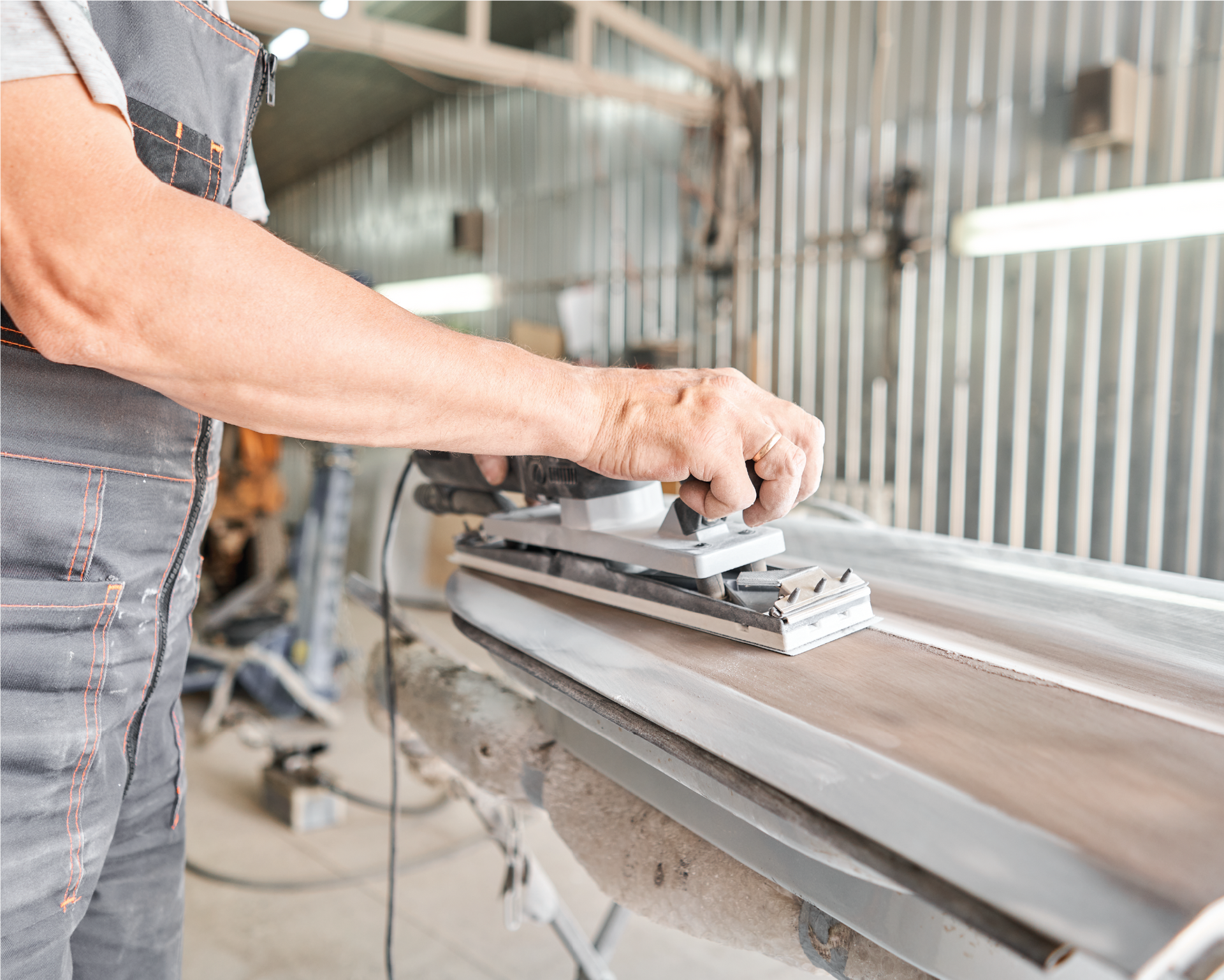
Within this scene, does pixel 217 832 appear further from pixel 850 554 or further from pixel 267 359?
pixel 267 359

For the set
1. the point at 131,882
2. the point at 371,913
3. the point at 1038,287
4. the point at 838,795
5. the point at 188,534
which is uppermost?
the point at 1038,287

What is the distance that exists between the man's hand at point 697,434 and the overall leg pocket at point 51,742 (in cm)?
44

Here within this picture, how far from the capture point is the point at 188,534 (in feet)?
2.63

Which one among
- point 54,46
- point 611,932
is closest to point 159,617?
point 54,46

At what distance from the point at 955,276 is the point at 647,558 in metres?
3.40

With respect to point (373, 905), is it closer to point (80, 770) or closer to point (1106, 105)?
point (80, 770)

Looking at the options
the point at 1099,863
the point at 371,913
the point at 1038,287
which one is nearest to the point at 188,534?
the point at 1099,863

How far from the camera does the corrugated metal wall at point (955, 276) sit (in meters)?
3.14

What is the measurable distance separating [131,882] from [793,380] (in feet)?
13.2

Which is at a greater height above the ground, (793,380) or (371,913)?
(793,380)

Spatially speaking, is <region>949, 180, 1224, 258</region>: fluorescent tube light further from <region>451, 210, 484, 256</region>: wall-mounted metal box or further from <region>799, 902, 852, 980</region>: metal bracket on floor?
<region>451, 210, 484, 256</region>: wall-mounted metal box

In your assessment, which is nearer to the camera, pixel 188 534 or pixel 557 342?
pixel 188 534

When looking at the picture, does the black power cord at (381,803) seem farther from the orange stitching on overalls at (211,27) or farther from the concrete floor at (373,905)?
the orange stitching on overalls at (211,27)

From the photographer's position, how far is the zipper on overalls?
0.79 metres
